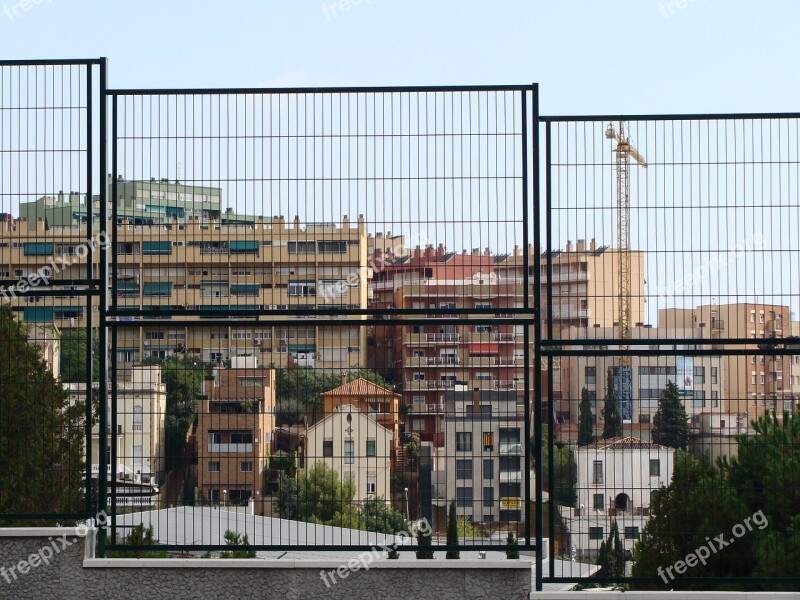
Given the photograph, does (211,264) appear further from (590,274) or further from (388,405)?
(590,274)

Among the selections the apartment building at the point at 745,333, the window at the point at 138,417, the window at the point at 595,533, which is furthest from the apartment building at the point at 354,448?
the apartment building at the point at 745,333

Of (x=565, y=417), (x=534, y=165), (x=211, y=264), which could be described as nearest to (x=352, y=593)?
(x=565, y=417)

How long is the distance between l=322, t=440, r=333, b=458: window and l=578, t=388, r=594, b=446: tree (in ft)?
6.13

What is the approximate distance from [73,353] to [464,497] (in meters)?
3.29

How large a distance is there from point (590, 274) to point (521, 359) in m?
0.83

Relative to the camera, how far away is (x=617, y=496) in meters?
7.30

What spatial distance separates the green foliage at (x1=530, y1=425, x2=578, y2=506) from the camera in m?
7.17

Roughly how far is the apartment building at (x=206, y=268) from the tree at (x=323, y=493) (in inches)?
30.8

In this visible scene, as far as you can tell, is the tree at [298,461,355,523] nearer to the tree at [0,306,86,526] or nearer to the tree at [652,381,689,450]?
the tree at [0,306,86,526]

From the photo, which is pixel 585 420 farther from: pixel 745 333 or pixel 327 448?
pixel 327 448

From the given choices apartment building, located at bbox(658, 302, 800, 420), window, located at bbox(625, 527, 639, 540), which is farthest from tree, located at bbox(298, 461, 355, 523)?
apartment building, located at bbox(658, 302, 800, 420)

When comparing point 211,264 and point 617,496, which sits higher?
point 211,264

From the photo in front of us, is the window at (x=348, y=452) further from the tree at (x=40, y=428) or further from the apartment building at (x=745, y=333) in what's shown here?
the apartment building at (x=745, y=333)

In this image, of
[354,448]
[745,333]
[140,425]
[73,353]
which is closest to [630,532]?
[745,333]
